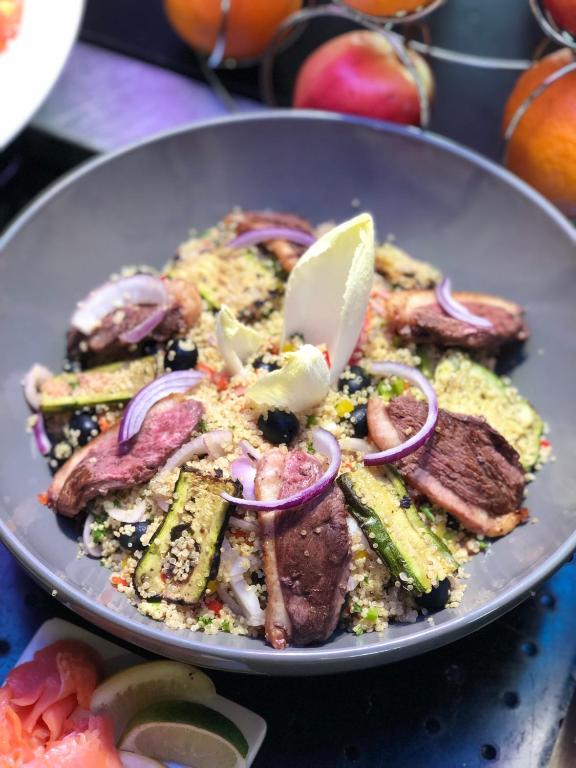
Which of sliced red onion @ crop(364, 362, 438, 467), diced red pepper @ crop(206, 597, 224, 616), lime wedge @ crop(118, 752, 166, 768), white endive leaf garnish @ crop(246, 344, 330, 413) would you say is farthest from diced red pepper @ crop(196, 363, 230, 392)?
lime wedge @ crop(118, 752, 166, 768)

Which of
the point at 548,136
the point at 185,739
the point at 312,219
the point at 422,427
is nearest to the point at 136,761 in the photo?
the point at 185,739

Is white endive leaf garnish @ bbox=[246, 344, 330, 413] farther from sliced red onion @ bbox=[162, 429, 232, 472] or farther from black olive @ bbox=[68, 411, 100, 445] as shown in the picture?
black olive @ bbox=[68, 411, 100, 445]

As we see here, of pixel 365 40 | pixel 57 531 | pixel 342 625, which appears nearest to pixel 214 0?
pixel 365 40

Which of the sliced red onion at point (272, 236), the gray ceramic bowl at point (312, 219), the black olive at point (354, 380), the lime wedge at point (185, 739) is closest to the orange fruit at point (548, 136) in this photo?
the gray ceramic bowl at point (312, 219)

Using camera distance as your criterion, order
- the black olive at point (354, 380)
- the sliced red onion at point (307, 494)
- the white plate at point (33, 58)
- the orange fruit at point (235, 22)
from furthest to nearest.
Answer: the orange fruit at point (235, 22) → the white plate at point (33, 58) → the black olive at point (354, 380) → the sliced red onion at point (307, 494)

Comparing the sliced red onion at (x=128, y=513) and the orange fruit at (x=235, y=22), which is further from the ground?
the orange fruit at (x=235, y=22)

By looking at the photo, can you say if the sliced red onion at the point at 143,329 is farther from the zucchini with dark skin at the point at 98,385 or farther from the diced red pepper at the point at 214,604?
the diced red pepper at the point at 214,604

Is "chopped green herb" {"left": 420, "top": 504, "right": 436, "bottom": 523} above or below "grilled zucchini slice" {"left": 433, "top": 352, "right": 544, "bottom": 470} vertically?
below
